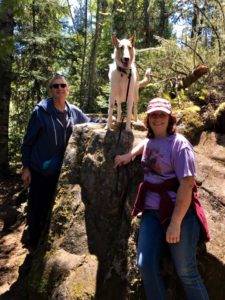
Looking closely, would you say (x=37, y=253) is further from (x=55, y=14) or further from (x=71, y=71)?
(x=71, y=71)

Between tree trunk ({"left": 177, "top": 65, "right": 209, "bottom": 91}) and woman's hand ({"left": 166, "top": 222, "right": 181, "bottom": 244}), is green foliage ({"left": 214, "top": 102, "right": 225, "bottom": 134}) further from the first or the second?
woman's hand ({"left": 166, "top": 222, "right": 181, "bottom": 244})

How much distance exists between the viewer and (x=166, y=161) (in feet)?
13.5

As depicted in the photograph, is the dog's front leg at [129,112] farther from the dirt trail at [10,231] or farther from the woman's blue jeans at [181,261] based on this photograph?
the dirt trail at [10,231]

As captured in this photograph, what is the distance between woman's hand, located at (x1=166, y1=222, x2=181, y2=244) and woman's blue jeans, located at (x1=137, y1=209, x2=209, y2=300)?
0.32 ft

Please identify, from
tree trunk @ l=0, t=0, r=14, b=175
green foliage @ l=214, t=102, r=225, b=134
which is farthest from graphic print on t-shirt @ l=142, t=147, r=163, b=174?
tree trunk @ l=0, t=0, r=14, b=175

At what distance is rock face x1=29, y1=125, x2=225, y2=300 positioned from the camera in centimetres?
465

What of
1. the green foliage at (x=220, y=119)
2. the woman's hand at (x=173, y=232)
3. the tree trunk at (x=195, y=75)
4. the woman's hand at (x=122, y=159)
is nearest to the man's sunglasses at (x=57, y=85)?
the woman's hand at (x=122, y=159)

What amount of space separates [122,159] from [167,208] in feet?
4.09

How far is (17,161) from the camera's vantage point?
43.1ft

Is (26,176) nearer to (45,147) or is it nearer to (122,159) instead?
(45,147)

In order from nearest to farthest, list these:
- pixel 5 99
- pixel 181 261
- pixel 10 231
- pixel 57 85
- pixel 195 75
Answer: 1. pixel 181 261
2. pixel 57 85
3. pixel 195 75
4. pixel 10 231
5. pixel 5 99

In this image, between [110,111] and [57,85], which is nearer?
[110,111]

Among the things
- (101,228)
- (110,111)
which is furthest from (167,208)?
(110,111)

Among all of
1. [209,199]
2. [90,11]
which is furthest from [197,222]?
[90,11]
